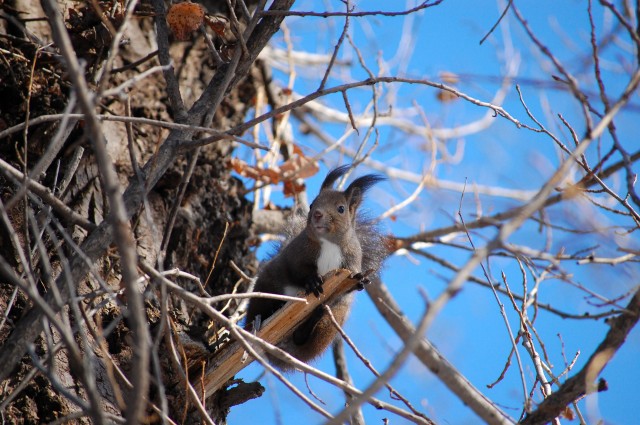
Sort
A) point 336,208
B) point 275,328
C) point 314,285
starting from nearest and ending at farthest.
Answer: point 275,328, point 314,285, point 336,208

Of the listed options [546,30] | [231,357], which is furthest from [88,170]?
[546,30]

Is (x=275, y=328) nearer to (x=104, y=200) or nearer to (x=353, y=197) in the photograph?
(x=104, y=200)

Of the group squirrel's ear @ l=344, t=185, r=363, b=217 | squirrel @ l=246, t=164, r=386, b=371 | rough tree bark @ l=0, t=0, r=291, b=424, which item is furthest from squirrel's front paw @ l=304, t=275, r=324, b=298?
squirrel's ear @ l=344, t=185, r=363, b=217

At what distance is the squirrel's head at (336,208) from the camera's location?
12.6 feet

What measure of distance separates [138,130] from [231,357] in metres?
1.55

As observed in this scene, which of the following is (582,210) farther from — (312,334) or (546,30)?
(546,30)

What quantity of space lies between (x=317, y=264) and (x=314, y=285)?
31 cm

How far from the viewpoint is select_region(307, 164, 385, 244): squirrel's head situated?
3.84m

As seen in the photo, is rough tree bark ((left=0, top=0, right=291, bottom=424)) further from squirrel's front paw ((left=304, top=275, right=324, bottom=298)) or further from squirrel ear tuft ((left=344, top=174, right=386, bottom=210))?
squirrel ear tuft ((left=344, top=174, right=386, bottom=210))

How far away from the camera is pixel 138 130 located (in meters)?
3.88

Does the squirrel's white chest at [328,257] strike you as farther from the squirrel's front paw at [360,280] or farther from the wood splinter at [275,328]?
the squirrel's front paw at [360,280]

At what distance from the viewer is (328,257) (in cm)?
386

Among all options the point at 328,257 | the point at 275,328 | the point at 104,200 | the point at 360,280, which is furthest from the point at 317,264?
the point at 104,200

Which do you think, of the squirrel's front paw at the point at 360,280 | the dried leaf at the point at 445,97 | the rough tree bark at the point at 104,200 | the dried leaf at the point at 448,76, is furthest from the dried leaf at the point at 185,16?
the dried leaf at the point at 445,97
